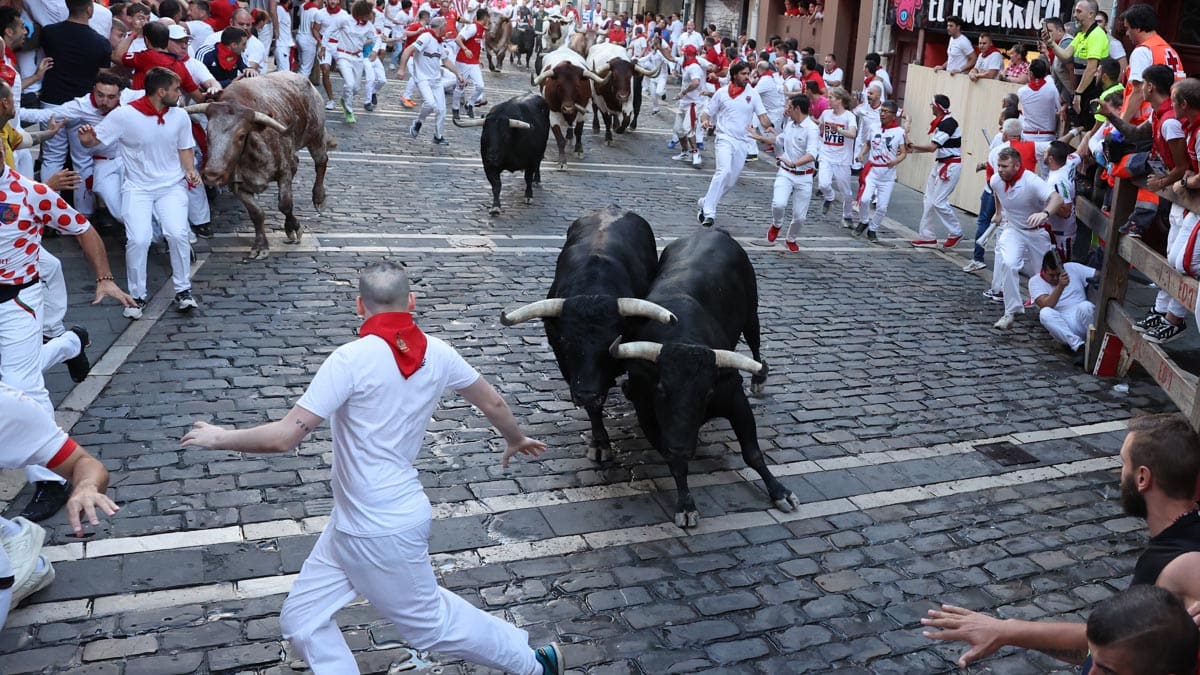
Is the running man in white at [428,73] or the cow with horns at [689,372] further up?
the running man in white at [428,73]

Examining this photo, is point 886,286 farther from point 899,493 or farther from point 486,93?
point 486,93

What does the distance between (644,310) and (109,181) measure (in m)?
6.54

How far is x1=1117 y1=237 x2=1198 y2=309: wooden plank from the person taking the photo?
759cm

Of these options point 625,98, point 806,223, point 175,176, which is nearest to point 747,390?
point 175,176

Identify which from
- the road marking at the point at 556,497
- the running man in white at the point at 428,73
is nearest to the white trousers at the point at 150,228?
the road marking at the point at 556,497

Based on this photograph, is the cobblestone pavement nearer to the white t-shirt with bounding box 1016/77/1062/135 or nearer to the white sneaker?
the white sneaker

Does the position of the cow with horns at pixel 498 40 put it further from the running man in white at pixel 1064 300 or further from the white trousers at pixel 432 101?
the running man in white at pixel 1064 300

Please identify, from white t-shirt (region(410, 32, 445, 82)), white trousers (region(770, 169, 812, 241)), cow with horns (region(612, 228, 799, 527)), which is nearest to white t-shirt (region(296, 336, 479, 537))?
cow with horns (region(612, 228, 799, 527))

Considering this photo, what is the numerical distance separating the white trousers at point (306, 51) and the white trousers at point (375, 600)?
59.2 feet

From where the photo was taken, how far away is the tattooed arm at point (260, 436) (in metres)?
3.65

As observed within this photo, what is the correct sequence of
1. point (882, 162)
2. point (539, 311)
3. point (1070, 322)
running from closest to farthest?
1. point (539, 311)
2. point (1070, 322)
3. point (882, 162)

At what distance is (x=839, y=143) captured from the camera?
551 inches

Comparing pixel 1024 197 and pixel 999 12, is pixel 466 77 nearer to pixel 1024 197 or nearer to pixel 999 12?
pixel 999 12

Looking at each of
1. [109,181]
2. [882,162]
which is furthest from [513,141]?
[109,181]
